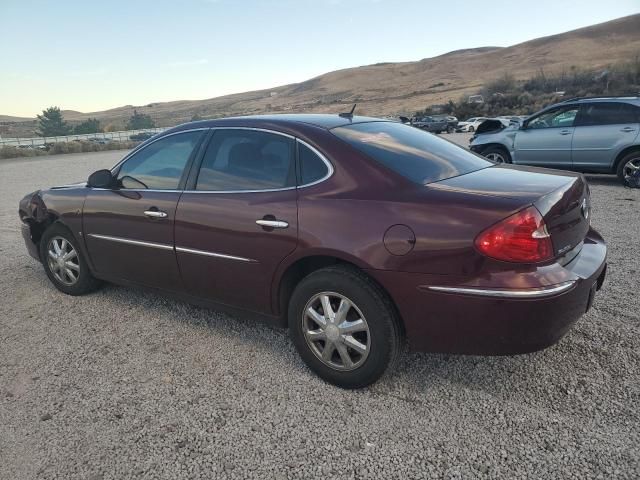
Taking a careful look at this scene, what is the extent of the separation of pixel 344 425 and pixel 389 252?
948 millimetres

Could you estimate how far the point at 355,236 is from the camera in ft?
8.68

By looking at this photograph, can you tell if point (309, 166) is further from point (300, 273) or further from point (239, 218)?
point (300, 273)

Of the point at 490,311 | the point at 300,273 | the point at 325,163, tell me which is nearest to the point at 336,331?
the point at 300,273

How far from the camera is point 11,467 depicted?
2.37 meters

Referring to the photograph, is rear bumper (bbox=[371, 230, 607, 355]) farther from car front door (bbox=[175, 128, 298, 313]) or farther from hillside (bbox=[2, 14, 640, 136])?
hillside (bbox=[2, 14, 640, 136])

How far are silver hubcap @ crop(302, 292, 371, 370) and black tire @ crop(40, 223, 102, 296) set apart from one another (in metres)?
2.52

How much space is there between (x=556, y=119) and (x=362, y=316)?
28.7 ft

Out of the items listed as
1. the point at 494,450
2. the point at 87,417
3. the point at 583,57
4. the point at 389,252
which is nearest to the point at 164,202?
the point at 87,417

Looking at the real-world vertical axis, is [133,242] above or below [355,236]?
below

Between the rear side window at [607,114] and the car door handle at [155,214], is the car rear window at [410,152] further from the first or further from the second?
the rear side window at [607,114]

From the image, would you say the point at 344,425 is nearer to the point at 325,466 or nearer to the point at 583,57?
the point at 325,466

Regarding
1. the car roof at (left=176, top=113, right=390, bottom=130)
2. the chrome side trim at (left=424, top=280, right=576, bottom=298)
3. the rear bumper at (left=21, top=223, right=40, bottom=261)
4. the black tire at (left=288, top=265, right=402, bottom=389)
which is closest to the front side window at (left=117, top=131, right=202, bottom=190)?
the car roof at (left=176, top=113, right=390, bottom=130)

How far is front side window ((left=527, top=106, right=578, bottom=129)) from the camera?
941 centimetres

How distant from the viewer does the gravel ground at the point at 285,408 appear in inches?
90.0
